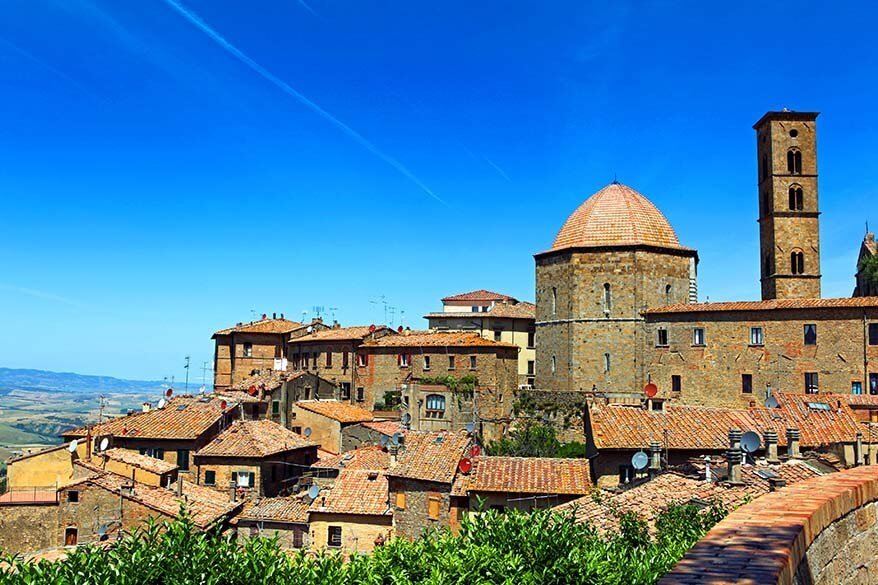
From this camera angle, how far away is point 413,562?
483 inches

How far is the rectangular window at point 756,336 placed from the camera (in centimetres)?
4394

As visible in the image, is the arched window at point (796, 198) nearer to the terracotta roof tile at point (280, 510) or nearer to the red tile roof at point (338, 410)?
the red tile roof at point (338, 410)

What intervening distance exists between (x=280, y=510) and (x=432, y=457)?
7144 mm

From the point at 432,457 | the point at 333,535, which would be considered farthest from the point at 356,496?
the point at 432,457

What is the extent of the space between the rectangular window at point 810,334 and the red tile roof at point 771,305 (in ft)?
3.76

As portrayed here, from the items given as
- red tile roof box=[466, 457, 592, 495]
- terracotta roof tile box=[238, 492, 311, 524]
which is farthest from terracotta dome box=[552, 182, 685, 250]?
terracotta roof tile box=[238, 492, 311, 524]

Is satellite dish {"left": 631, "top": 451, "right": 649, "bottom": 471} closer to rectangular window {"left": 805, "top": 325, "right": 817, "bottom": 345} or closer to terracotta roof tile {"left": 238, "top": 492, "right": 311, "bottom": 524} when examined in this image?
terracotta roof tile {"left": 238, "top": 492, "right": 311, "bottom": 524}

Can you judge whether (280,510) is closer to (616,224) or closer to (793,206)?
(616,224)

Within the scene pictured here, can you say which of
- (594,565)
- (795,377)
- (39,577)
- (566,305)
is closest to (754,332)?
(795,377)

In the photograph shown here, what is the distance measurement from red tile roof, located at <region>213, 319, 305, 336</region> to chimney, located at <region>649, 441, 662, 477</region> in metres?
47.5

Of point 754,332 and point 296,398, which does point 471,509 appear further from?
point 296,398

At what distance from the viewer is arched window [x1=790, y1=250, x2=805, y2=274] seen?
54656 millimetres

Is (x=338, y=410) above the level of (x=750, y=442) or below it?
below

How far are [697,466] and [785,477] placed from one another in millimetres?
3220
